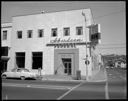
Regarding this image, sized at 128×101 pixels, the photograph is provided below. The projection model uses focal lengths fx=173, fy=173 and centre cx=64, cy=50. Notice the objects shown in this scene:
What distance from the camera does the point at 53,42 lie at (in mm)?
29734

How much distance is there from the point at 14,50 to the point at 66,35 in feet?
34.9

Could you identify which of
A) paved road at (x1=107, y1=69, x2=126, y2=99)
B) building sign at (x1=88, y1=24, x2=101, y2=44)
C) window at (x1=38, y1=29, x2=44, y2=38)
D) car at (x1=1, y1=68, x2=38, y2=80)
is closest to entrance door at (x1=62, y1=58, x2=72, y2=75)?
building sign at (x1=88, y1=24, x2=101, y2=44)

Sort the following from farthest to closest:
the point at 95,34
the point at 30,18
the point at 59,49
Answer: the point at 30,18, the point at 59,49, the point at 95,34

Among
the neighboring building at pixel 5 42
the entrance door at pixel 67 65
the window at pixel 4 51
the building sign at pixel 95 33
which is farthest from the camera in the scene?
the window at pixel 4 51

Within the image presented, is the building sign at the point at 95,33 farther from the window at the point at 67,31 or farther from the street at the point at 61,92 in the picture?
the street at the point at 61,92

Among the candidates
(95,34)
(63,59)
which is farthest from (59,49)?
(95,34)

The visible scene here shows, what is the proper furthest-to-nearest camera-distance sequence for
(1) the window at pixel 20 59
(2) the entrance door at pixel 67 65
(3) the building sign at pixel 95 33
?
(1) the window at pixel 20 59 < (2) the entrance door at pixel 67 65 < (3) the building sign at pixel 95 33

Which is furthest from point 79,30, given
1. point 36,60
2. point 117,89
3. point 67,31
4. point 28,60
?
point 117,89

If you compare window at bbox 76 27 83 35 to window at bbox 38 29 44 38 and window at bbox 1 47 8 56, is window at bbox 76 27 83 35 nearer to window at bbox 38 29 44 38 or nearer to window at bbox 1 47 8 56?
window at bbox 38 29 44 38

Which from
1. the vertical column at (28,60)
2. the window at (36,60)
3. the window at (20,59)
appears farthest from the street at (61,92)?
the window at (20,59)

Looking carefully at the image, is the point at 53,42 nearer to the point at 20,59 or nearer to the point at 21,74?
the point at 20,59

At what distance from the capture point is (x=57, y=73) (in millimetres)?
29188

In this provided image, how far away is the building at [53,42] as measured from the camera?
28.5m

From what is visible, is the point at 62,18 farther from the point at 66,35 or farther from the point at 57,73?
the point at 57,73
